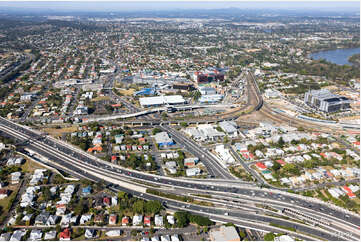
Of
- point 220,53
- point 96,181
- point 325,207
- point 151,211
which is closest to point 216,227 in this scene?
point 151,211

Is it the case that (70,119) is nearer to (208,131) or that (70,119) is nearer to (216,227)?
(208,131)

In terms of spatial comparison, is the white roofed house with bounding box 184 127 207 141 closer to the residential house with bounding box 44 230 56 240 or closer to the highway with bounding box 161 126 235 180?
the highway with bounding box 161 126 235 180

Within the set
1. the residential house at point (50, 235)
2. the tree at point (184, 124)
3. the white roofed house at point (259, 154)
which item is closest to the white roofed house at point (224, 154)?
the white roofed house at point (259, 154)

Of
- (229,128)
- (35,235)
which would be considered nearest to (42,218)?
(35,235)

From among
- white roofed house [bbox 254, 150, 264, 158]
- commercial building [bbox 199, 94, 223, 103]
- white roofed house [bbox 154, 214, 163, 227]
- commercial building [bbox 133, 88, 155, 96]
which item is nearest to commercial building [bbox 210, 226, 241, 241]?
white roofed house [bbox 154, 214, 163, 227]

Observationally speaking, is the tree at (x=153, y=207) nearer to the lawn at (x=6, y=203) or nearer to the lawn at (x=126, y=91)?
the lawn at (x=6, y=203)

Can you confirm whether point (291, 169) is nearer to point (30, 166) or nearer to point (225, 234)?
point (225, 234)

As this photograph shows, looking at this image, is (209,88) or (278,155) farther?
(209,88)
